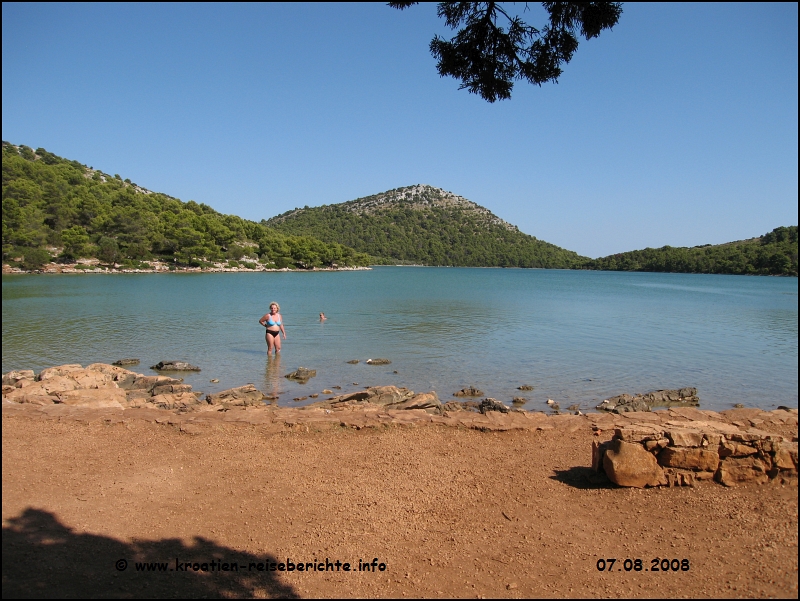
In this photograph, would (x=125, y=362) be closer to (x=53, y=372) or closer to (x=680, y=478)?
(x=53, y=372)

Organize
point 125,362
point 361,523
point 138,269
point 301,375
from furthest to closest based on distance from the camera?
point 138,269 < point 125,362 < point 301,375 < point 361,523

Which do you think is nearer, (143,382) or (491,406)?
(491,406)

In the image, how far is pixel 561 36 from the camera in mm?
5730

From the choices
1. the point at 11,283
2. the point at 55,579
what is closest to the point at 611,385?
the point at 55,579

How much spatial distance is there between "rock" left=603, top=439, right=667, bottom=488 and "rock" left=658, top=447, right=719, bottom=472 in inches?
6.3

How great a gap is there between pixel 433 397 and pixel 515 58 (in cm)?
676

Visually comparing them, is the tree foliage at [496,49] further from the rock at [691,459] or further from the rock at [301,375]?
the rock at [301,375]

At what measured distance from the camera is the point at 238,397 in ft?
36.6

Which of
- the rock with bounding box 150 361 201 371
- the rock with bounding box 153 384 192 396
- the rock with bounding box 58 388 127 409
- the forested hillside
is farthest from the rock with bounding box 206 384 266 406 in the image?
the forested hillside

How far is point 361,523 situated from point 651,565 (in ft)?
8.72

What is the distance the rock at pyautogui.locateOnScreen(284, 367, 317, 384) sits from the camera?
1387cm

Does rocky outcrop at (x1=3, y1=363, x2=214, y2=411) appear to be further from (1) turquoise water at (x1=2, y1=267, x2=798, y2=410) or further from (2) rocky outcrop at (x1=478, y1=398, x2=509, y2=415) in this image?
(2) rocky outcrop at (x1=478, y1=398, x2=509, y2=415)

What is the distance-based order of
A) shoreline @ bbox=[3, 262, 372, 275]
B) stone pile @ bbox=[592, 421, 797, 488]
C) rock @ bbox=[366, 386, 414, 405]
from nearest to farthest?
1. stone pile @ bbox=[592, 421, 797, 488]
2. rock @ bbox=[366, 386, 414, 405]
3. shoreline @ bbox=[3, 262, 372, 275]

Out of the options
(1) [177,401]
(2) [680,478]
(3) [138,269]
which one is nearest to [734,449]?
(2) [680,478]
